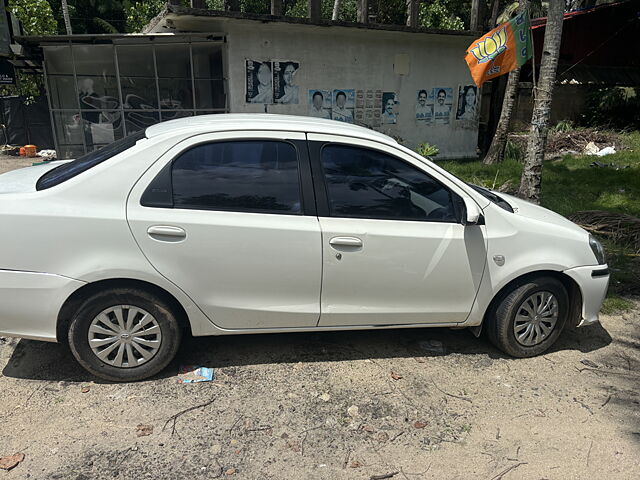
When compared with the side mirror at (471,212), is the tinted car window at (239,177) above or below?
above

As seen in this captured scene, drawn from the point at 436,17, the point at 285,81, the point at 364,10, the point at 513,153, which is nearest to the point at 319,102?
the point at 285,81

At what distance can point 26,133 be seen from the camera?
20.1 metres

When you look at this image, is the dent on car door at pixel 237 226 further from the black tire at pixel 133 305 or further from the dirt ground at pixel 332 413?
the dirt ground at pixel 332 413

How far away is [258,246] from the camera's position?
325 centimetres

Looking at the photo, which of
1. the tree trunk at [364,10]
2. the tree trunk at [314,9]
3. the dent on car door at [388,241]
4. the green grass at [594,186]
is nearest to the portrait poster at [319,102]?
the tree trunk at [314,9]

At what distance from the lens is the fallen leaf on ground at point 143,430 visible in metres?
2.93

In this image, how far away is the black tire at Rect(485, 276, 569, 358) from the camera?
3732 mm

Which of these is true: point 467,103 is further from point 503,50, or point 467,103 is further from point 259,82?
point 503,50

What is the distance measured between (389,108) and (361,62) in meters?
1.40

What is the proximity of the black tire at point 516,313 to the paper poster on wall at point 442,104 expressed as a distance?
10.7 m

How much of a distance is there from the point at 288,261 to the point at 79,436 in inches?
63.4

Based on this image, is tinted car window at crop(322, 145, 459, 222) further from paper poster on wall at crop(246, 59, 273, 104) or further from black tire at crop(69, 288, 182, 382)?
paper poster on wall at crop(246, 59, 273, 104)

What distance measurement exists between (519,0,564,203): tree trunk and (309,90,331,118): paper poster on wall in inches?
266

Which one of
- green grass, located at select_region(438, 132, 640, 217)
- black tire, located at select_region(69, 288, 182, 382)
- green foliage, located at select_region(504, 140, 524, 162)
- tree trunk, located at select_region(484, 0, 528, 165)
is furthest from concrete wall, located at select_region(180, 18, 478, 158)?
black tire, located at select_region(69, 288, 182, 382)
